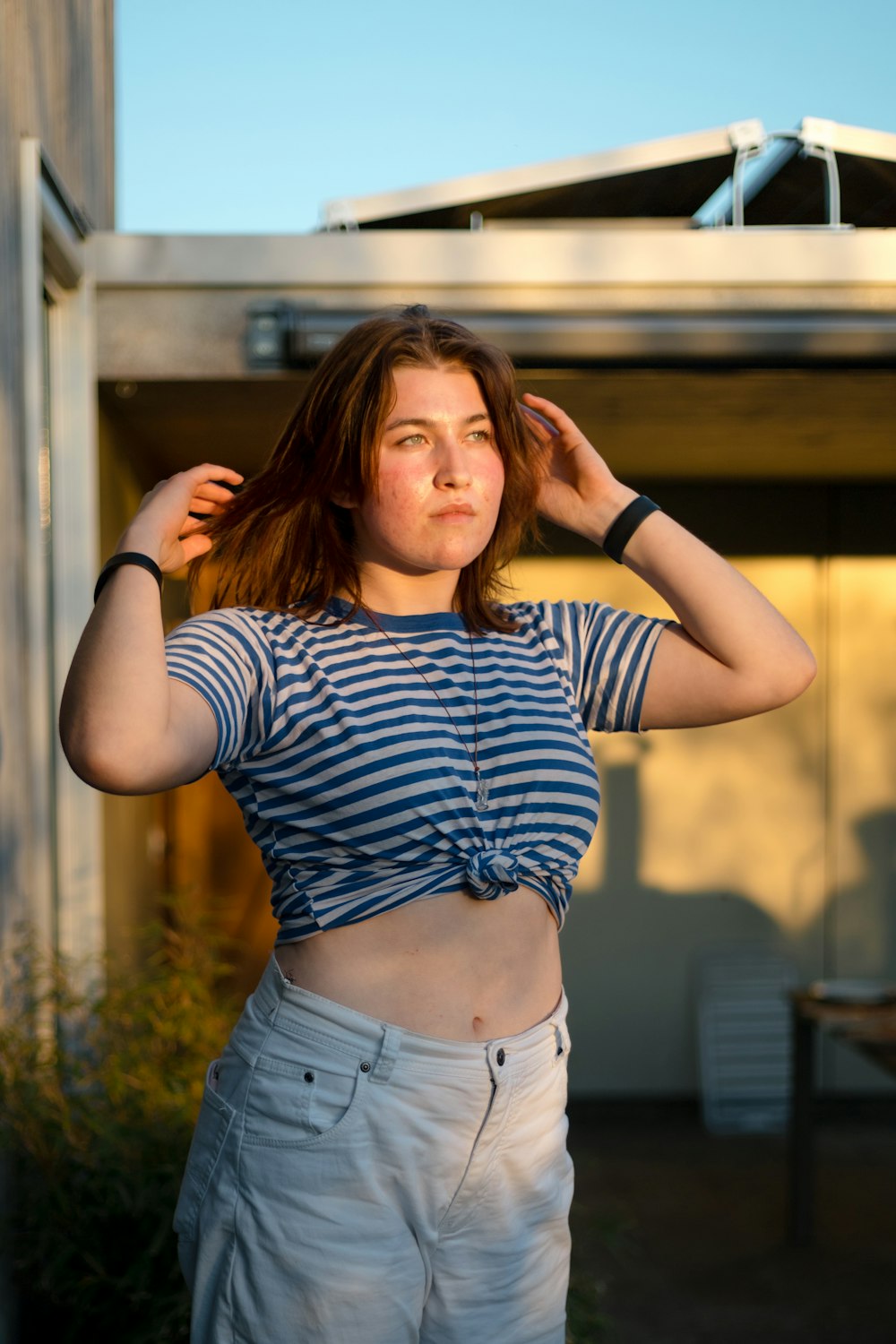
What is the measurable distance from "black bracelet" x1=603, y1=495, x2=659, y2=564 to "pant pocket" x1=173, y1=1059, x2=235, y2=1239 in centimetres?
74

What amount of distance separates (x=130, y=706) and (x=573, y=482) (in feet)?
2.33

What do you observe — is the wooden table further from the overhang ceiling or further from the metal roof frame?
the metal roof frame

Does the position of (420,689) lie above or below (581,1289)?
above

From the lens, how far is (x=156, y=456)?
17.6 ft

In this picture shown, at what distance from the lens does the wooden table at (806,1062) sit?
4.25 metres

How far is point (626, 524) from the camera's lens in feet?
5.09

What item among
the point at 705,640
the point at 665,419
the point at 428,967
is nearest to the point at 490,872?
the point at 428,967

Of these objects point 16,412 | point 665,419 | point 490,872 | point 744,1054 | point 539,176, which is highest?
point 539,176

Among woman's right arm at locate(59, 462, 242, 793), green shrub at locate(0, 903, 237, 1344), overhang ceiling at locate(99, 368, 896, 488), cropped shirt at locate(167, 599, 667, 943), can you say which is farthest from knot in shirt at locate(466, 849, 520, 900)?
overhang ceiling at locate(99, 368, 896, 488)

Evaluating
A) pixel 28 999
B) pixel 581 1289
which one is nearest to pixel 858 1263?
pixel 581 1289

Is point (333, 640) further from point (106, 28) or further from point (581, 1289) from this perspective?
point (106, 28)

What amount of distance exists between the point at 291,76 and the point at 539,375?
217cm

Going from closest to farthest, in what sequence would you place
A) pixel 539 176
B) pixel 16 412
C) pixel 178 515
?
1. pixel 178 515
2. pixel 16 412
3. pixel 539 176

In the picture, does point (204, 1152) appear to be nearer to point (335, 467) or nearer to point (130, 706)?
point (130, 706)
